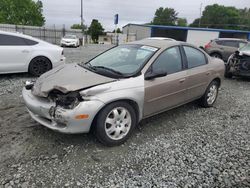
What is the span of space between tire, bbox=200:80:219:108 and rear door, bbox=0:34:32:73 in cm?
503

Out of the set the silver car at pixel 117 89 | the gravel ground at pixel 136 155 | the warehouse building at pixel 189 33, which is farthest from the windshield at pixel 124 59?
the warehouse building at pixel 189 33

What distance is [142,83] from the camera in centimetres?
318

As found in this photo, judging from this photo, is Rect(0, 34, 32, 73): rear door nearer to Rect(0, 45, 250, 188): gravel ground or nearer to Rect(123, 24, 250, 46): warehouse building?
Rect(0, 45, 250, 188): gravel ground

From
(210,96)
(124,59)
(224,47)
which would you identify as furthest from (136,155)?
(224,47)

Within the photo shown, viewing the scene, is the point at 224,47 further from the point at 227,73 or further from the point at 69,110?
the point at 69,110

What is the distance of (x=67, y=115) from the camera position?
2645 millimetres

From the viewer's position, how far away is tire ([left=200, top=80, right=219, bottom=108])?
15.3 ft

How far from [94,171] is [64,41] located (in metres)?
21.2

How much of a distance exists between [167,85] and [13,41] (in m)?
4.98

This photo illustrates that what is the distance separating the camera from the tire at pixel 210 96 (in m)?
4.66

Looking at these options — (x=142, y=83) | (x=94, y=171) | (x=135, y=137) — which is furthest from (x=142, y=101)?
(x=94, y=171)

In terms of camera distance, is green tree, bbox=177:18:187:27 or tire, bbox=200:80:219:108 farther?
green tree, bbox=177:18:187:27

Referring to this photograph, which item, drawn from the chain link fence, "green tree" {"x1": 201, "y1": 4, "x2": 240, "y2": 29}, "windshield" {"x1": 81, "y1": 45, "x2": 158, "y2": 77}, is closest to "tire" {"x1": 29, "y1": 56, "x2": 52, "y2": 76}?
"windshield" {"x1": 81, "y1": 45, "x2": 158, "y2": 77}

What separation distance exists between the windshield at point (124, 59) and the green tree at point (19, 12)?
164 feet
